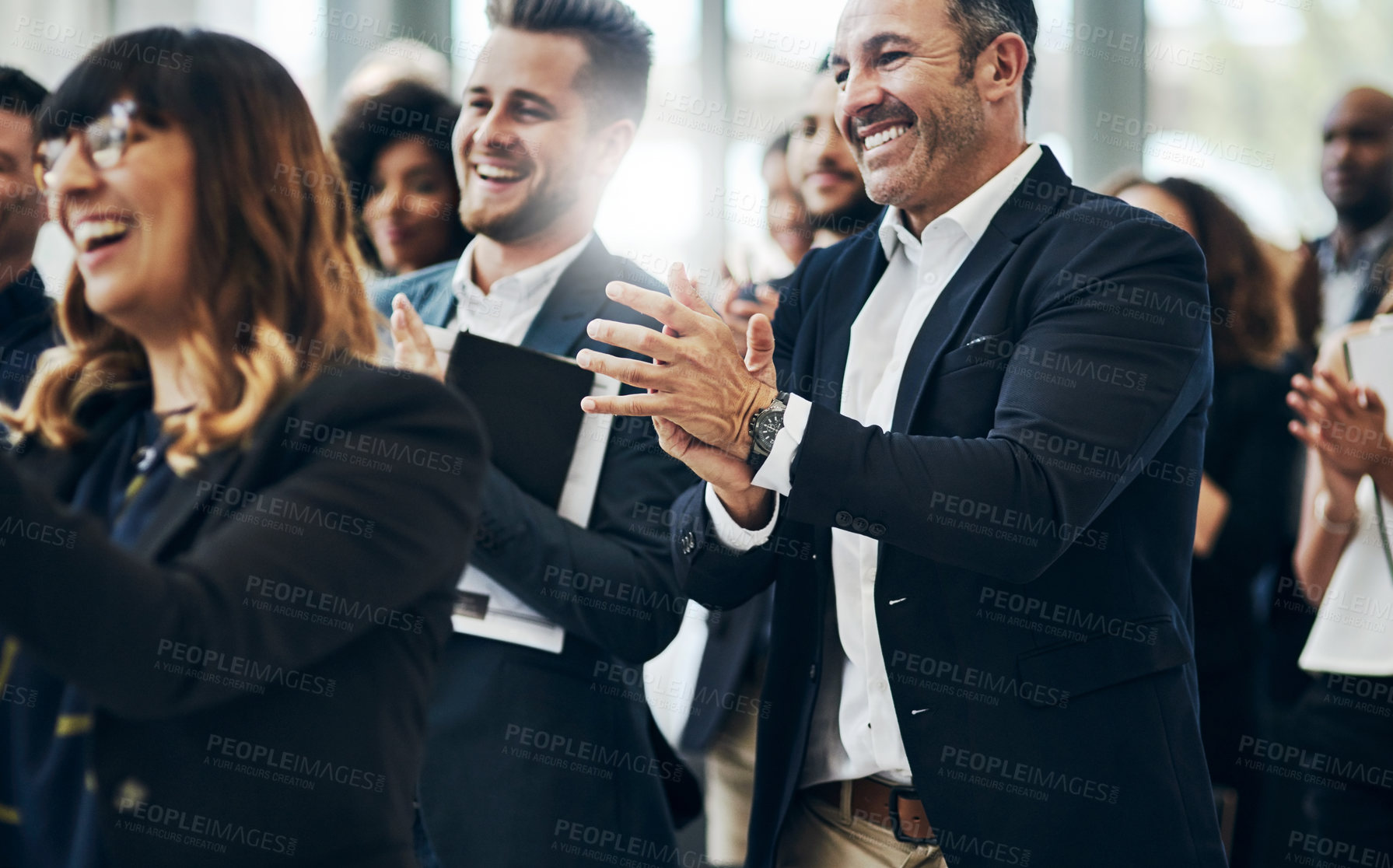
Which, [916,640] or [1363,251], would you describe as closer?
[916,640]

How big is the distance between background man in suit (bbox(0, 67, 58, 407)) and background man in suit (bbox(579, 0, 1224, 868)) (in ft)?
2.64

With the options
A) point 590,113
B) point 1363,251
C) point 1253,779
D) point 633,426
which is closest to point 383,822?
point 633,426

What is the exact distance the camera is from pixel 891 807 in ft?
4.94

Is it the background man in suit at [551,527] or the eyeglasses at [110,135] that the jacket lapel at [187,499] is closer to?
the eyeglasses at [110,135]

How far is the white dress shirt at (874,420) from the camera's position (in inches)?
59.1

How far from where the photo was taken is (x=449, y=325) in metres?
1.86

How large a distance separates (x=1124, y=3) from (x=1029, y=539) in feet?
9.28

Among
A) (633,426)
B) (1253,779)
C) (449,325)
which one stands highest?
(449,325)

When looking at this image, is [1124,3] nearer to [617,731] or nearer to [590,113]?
[590,113]

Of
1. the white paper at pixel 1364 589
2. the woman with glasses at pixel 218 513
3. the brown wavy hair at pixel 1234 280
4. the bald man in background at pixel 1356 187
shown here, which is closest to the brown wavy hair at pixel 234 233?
the woman with glasses at pixel 218 513

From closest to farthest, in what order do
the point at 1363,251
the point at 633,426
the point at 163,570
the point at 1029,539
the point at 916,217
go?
the point at 163,570 → the point at 1029,539 → the point at 916,217 → the point at 633,426 → the point at 1363,251

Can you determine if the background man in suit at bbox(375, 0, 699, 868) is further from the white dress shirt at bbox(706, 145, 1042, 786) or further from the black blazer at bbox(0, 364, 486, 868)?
the black blazer at bbox(0, 364, 486, 868)

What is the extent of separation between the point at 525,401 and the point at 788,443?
0.49 meters

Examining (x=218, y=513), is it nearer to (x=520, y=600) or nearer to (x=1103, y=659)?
(x=520, y=600)
